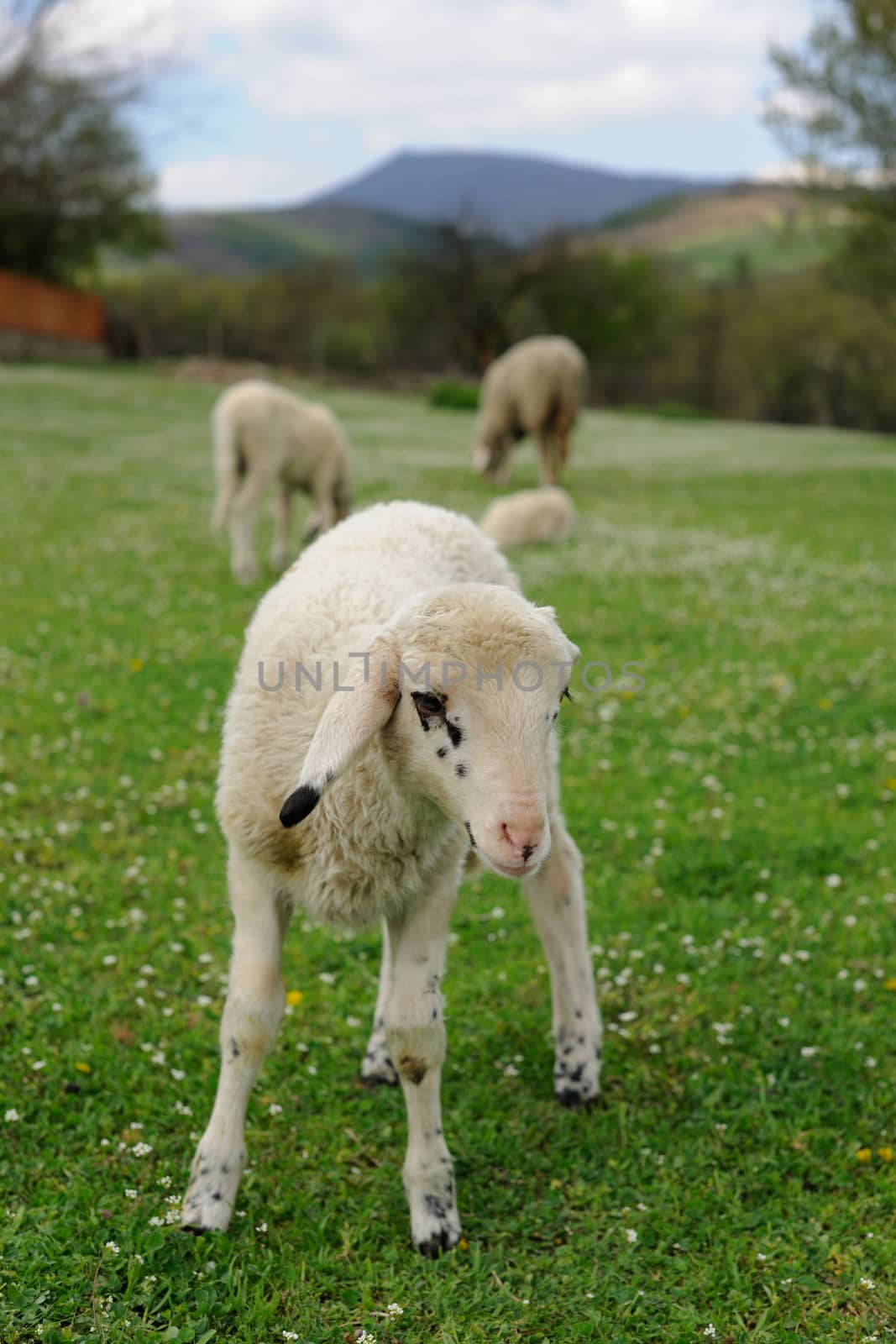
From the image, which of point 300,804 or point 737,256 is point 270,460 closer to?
point 300,804

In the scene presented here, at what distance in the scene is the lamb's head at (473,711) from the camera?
2.93 metres

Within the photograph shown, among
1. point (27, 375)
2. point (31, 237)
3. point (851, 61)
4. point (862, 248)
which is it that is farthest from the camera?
point (31, 237)

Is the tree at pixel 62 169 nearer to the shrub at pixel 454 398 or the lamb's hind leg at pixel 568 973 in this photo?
the shrub at pixel 454 398

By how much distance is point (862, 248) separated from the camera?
27859 mm

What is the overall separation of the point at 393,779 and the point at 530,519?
12764 mm

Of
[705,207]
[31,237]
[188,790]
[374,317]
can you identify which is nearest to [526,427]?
[188,790]

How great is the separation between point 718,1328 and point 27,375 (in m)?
37.8

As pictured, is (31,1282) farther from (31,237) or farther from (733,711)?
(31,237)

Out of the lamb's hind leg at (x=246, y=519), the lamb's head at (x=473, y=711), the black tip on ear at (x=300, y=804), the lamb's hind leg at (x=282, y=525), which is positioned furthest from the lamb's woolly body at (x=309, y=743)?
the lamb's hind leg at (x=282, y=525)

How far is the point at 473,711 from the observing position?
119 inches

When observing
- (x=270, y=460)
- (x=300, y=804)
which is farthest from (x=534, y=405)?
(x=300, y=804)

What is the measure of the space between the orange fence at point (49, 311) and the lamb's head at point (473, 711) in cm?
4274

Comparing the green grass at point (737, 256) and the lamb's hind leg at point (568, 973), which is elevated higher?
the green grass at point (737, 256)

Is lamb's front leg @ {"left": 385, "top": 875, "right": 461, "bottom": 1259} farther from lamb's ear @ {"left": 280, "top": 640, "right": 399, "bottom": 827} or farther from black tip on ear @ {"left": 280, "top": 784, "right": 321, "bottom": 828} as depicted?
black tip on ear @ {"left": 280, "top": 784, "right": 321, "bottom": 828}
